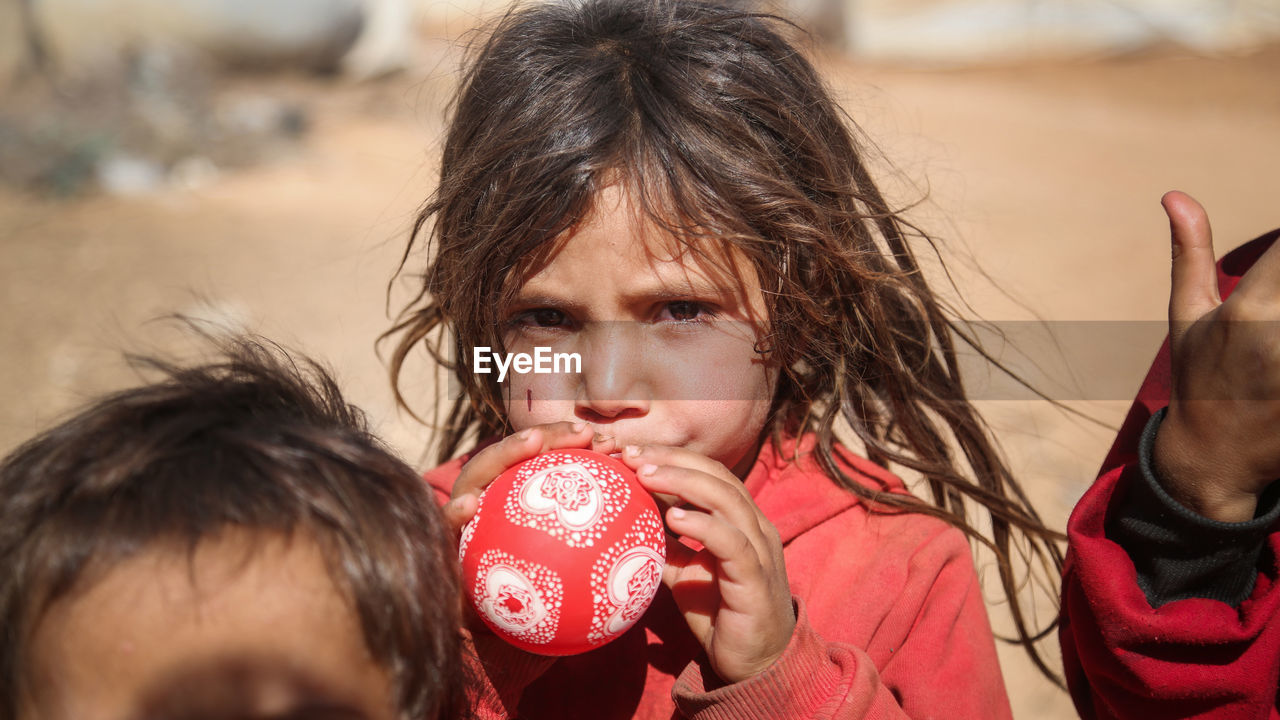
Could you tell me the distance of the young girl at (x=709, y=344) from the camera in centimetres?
198

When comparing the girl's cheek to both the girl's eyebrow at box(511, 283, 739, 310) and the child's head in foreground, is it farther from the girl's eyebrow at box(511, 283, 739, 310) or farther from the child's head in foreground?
the child's head in foreground

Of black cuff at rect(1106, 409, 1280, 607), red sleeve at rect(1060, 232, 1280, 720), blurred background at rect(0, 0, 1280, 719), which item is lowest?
blurred background at rect(0, 0, 1280, 719)

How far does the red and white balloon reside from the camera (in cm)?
185

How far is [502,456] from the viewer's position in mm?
1994

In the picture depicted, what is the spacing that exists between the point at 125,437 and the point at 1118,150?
11516 mm

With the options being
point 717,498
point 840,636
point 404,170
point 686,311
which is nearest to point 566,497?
point 717,498

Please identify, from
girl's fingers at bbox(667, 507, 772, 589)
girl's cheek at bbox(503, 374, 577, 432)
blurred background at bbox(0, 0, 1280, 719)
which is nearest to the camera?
girl's fingers at bbox(667, 507, 772, 589)

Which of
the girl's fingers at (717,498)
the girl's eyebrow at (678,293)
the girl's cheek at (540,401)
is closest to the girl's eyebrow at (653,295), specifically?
the girl's eyebrow at (678,293)

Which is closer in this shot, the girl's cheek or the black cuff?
the black cuff

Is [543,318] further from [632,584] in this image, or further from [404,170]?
[404,170]

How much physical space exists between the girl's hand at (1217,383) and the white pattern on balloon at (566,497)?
1.06 m

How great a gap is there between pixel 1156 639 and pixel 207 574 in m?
1.67

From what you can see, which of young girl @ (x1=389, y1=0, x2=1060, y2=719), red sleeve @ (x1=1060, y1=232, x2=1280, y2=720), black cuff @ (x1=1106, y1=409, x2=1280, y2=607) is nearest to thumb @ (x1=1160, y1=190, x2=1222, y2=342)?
black cuff @ (x1=1106, y1=409, x2=1280, y2=607)

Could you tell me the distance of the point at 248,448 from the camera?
165 cm
